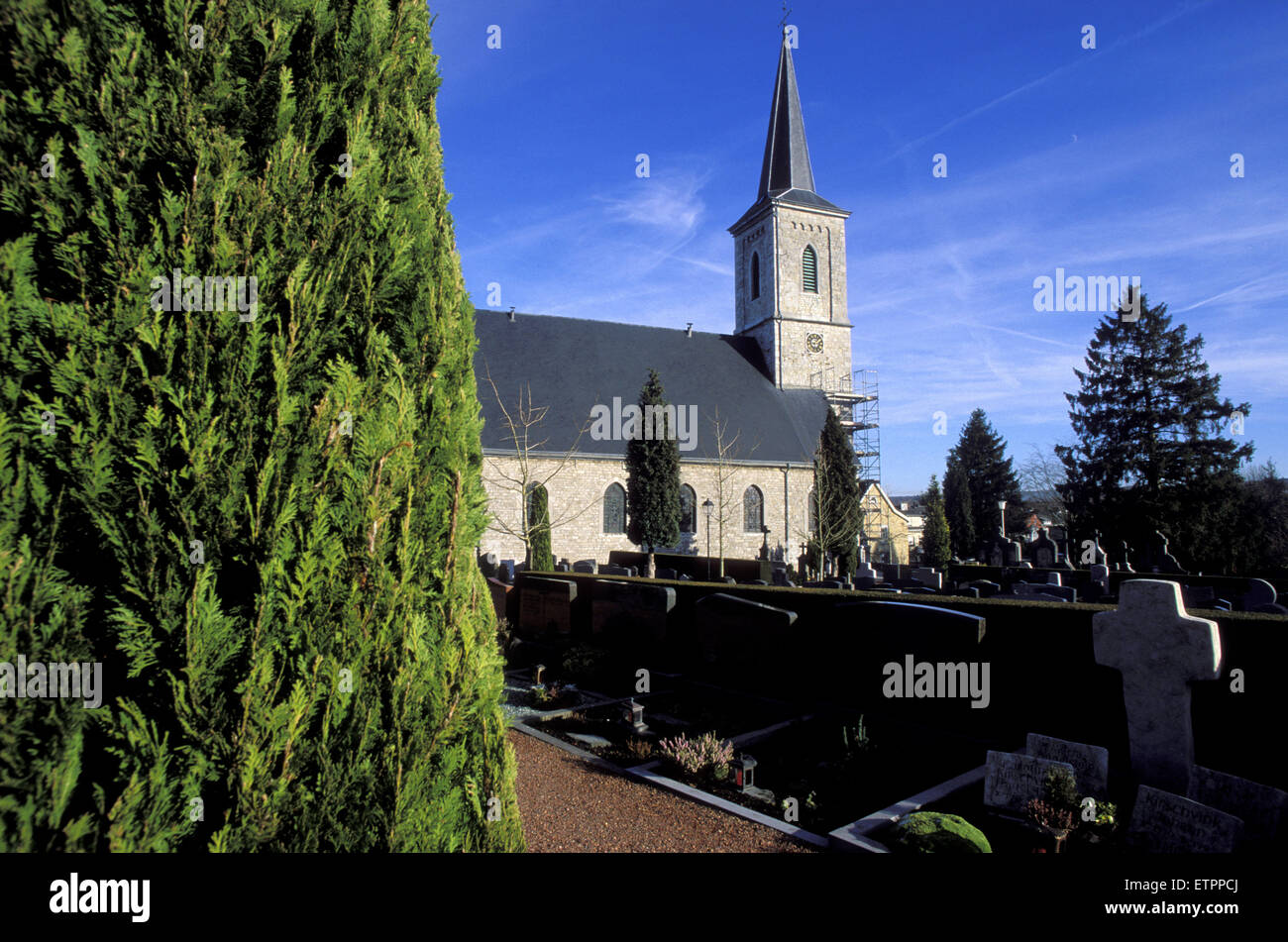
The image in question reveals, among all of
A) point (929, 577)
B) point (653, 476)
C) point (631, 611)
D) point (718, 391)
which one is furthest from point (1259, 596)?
point (718, 391)

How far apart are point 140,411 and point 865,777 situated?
6.55m

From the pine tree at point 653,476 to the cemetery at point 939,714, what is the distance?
14.8 meters

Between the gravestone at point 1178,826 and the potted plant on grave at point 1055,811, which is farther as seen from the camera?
the potted plant on grave at point 1055,811

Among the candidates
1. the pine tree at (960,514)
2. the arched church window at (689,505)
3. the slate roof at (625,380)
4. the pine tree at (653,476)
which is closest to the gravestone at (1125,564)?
the pine tree at (960,514)

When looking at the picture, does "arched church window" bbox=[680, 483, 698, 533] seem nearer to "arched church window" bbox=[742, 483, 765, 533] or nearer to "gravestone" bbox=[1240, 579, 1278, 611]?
"arched church window" bbox=[742, 483, 765, 533]

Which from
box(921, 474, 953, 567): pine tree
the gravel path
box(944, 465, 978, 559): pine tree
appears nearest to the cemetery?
the gravel path

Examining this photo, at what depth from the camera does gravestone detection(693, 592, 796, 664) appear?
8.32 metres

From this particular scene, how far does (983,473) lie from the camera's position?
46.8 metres

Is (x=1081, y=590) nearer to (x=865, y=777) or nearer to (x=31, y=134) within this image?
(x=865, y=777)

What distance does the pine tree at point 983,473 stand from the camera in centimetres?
4425

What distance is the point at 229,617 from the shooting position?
202cm

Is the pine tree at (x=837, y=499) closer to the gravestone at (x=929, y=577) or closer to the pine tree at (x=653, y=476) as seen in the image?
the pine tree at (x=653, y=476)

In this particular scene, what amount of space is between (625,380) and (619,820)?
90.1 feet

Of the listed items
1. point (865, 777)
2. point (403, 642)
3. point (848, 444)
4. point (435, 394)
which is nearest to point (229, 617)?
point (403, 642)
